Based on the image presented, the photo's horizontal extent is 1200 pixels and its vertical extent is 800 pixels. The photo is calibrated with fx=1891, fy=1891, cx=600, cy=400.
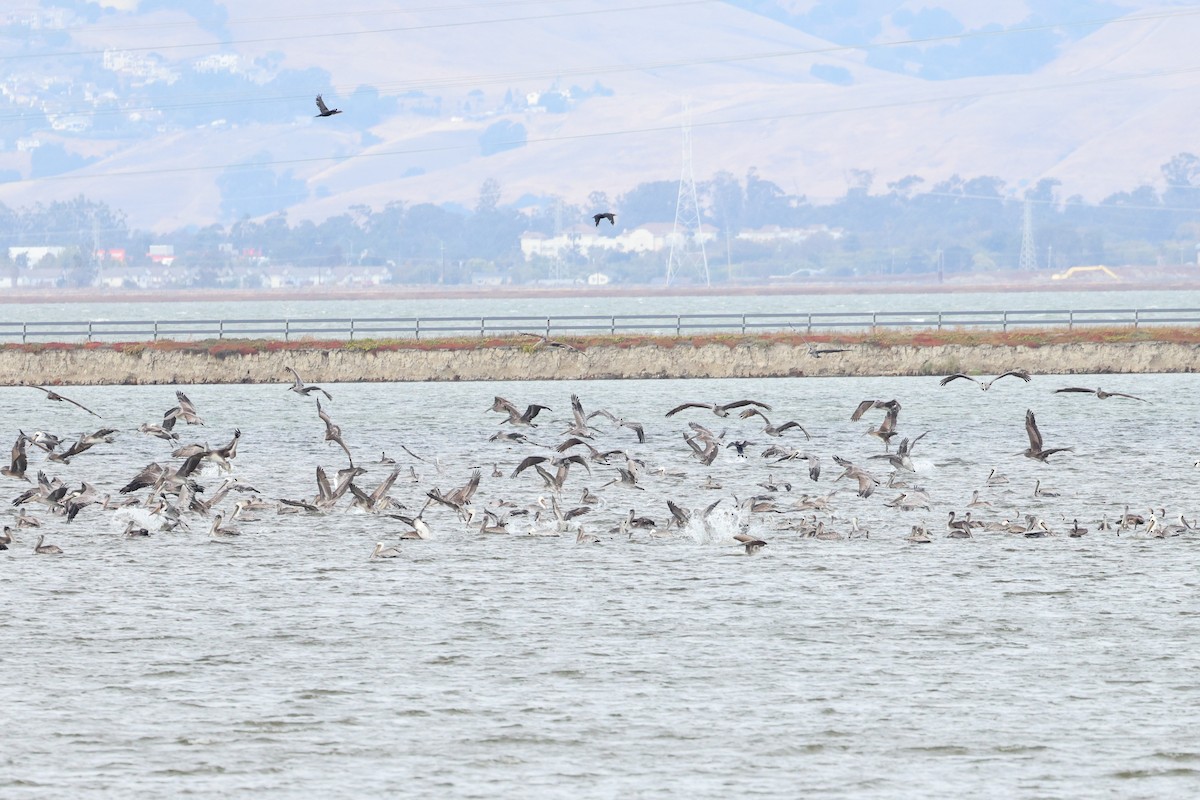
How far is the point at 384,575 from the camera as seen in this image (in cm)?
2581

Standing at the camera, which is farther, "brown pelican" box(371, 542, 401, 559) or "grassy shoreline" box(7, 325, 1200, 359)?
"grassy shoreline" box(7, 325, 1200, 359)

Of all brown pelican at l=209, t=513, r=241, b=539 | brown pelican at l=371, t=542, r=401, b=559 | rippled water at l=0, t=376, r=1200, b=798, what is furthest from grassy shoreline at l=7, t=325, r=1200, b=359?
brown pelican at l=371, t=542, r=401, b=559

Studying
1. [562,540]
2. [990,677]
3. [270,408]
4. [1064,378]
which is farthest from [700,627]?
[1064,378]

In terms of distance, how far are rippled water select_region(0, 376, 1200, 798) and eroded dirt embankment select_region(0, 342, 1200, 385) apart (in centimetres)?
3357

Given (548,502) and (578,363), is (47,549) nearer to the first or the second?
(548,502)

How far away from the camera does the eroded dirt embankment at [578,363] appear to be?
70375 mm

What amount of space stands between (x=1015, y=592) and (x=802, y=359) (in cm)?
4722

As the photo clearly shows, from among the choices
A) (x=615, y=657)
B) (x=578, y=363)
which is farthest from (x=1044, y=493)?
(x=578, y=363)

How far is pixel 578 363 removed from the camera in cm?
7188

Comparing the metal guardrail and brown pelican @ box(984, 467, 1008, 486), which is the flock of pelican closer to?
brown pelican @ box(984, 467, 1008, 486)

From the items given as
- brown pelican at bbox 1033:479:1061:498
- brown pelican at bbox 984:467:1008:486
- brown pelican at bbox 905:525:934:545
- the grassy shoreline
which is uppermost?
the grassy shoreline

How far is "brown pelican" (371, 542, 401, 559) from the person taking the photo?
1081 inches

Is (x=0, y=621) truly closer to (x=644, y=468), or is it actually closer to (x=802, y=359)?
(x=644, y=468)

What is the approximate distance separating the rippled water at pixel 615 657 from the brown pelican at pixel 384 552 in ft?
0.77
